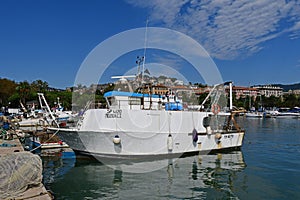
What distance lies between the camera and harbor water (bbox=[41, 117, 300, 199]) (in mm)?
12039

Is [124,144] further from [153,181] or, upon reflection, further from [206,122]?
[206,122]

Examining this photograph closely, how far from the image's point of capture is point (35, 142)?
24234 millimetres

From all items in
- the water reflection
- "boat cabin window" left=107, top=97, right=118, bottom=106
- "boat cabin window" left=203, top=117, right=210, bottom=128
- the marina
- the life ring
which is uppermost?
"boat cabin window" left=107, top=97, right=118, bottom=106

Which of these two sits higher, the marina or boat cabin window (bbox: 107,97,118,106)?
boat cabin window (bbox: 107,97,118,106)

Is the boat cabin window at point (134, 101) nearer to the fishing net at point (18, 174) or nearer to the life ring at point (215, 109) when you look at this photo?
the life ring at point (215, 109)

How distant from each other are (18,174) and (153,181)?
700 centimetres

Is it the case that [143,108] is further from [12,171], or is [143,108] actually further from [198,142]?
[12,171]

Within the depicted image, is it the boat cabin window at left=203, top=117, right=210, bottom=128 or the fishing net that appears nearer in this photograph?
the fishing net

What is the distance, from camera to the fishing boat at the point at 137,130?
16.5m

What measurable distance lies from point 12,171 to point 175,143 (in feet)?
37.1

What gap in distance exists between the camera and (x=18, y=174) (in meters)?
8.90

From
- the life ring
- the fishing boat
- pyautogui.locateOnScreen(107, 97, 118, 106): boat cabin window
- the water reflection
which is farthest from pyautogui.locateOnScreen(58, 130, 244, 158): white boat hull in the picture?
the life ring

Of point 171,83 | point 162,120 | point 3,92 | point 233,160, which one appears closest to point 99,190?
point 162,120

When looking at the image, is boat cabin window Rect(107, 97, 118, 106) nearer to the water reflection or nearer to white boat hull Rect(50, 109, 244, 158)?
white boat hull Rect(50, 109, 244, 158)
